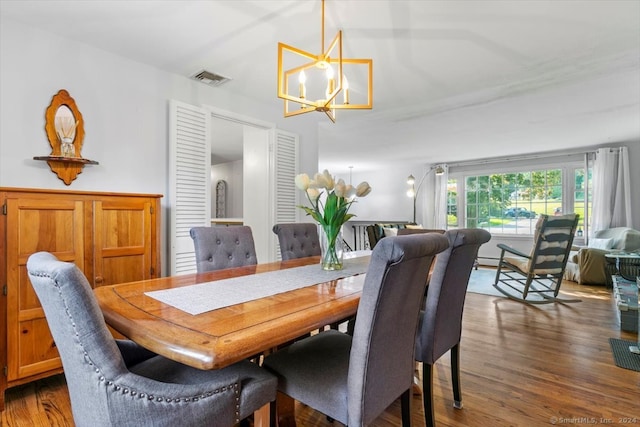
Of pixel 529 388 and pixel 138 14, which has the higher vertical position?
pixel 138 14

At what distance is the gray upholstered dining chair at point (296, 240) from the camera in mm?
2465

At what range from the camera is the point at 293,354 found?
129 cm

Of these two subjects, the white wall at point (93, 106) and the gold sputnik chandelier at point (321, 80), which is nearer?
the gold sputnik chandelier at point (321, 80)

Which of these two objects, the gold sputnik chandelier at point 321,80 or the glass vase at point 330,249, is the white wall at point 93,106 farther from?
the glass vase at point 330,249

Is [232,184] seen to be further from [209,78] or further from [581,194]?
[581,194]

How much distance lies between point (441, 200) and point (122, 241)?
6630 mm

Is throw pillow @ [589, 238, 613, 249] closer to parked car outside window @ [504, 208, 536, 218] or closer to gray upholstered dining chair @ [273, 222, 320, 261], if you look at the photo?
parked car outside window @ [504, 208, 536, 218]

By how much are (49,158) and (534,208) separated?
294 inches

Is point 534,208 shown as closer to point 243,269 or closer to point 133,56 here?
point 243,269

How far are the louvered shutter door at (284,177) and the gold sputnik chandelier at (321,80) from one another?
1.36ft

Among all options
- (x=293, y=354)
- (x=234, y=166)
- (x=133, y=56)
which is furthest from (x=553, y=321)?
(x=234, y=166)

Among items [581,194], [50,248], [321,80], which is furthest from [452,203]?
[50,248]

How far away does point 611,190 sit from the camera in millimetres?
5406

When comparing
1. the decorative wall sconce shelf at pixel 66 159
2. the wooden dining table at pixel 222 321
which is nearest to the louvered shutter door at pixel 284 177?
the decorative wall sconce shelf at pixel 66 159
